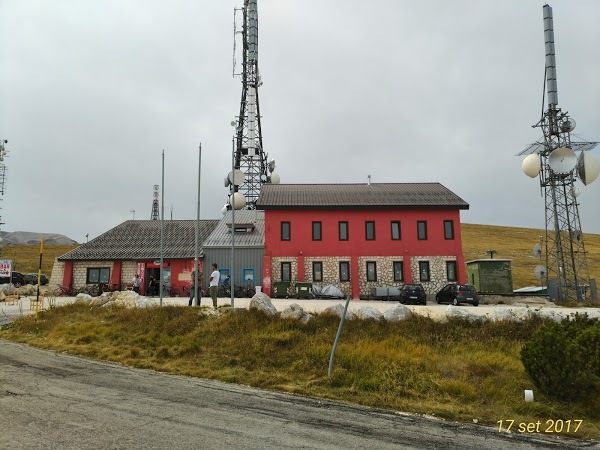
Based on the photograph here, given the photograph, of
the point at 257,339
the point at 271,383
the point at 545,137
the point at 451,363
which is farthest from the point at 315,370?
the point at 545,137

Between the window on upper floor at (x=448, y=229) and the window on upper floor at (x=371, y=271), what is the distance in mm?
5942

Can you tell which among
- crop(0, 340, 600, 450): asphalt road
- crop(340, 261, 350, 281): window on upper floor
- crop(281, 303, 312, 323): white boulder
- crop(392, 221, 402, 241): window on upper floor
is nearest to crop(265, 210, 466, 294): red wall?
crop(392, 221, 402, 241): window on upper floor

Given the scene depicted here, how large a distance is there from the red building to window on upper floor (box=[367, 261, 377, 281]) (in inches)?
3.0

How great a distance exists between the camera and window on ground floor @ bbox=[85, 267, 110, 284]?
117 ft

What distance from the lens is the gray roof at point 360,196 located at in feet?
111

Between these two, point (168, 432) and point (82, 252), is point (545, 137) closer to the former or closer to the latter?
point (168, 432)

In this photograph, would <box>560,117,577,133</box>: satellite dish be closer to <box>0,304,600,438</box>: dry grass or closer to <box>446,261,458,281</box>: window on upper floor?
<box>446,261,458,281</box>: window on upper floor

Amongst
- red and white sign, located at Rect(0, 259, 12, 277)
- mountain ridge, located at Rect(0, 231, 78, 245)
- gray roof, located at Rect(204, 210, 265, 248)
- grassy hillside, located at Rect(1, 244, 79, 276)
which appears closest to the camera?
red and white sign, located at Rect(0, 259, 12, 277)

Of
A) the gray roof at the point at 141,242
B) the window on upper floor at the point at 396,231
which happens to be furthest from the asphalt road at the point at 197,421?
the gray roof at the point at 141,242

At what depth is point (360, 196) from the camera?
35375mm

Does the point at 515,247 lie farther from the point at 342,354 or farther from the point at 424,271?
the point at 342,354

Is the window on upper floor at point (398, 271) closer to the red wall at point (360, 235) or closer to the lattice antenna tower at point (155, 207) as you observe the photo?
the red wall at point (360, 235)

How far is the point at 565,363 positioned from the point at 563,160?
23265mm

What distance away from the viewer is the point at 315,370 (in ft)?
34.1
